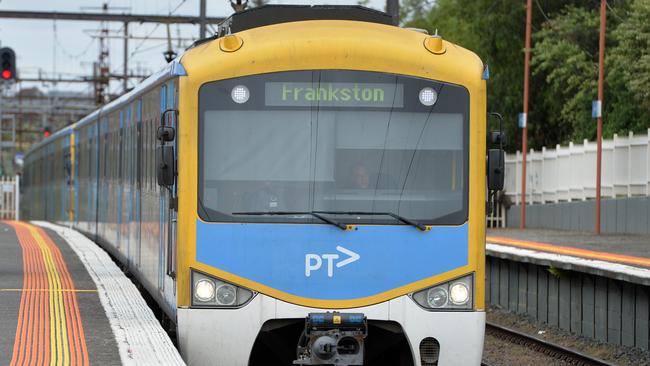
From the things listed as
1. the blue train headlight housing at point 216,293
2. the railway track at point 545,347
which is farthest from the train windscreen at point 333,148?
the railway track at point 545,347

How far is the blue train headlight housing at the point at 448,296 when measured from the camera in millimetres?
10352

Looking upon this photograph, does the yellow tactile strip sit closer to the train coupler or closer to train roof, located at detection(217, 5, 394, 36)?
the train coupler

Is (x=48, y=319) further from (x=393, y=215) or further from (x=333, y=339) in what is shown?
(x=393, y=215)

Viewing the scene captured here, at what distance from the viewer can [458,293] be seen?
1039 centimetres

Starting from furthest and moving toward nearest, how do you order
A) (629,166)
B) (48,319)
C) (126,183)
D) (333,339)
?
(629,166) < (126,183) < (48,319) < (333,339)

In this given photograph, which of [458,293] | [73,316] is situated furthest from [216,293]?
[73,316]

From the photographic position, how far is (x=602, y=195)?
35812 mm

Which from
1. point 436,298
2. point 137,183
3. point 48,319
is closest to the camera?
point 436,298

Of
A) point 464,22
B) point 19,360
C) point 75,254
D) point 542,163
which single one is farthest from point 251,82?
point 464,22

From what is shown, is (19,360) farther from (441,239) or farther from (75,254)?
(75,254)

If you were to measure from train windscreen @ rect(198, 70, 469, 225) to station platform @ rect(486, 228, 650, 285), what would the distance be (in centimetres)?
633

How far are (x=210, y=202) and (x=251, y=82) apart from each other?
93 centimetres

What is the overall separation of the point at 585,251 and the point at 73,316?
44.2 ft

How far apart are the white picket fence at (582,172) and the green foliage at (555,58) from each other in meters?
1.37
